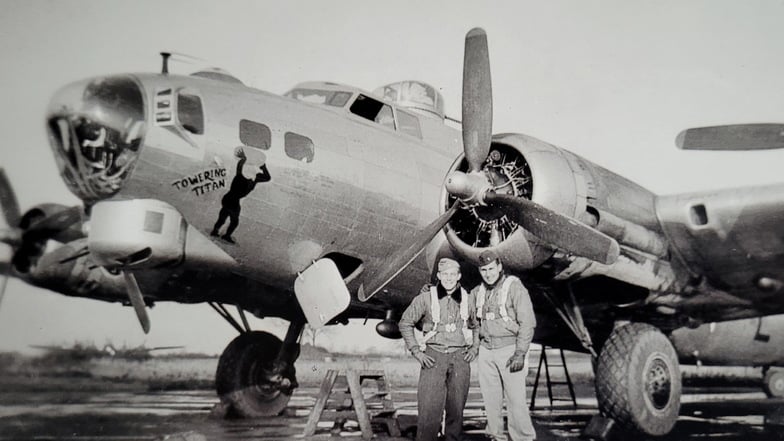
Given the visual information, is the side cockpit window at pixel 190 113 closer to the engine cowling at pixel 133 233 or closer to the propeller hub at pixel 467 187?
the engine cowling at pixel 133 233

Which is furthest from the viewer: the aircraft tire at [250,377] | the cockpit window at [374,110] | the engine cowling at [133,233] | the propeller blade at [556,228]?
the aircraft tire at [250,377]

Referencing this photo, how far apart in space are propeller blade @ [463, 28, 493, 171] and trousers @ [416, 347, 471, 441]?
5.58 feet

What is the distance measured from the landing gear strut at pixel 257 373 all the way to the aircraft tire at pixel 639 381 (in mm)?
4127

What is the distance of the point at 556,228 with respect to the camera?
16.2ft

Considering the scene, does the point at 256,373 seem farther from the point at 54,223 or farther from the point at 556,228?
the point at 556,228

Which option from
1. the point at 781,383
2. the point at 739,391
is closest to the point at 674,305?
the point at 781,383

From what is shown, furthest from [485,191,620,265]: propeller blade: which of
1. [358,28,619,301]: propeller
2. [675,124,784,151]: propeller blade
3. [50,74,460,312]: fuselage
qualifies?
[675,124,784,151]: propeller blade

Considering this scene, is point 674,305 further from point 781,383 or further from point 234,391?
point 781,383

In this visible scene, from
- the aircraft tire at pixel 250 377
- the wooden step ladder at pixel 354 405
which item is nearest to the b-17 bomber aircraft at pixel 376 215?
the wooden step ladder at pixel 354 405

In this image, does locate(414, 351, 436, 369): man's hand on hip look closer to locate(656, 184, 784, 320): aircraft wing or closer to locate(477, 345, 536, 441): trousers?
locate(477, 345, 536, 441): trousers

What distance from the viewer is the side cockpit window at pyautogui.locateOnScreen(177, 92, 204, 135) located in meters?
4.92

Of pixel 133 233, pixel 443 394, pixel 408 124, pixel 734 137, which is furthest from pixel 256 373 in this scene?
pixel 734 137

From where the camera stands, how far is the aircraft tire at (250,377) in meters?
8.37

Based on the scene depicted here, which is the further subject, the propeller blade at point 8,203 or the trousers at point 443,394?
the propeller blade at point 8,203
